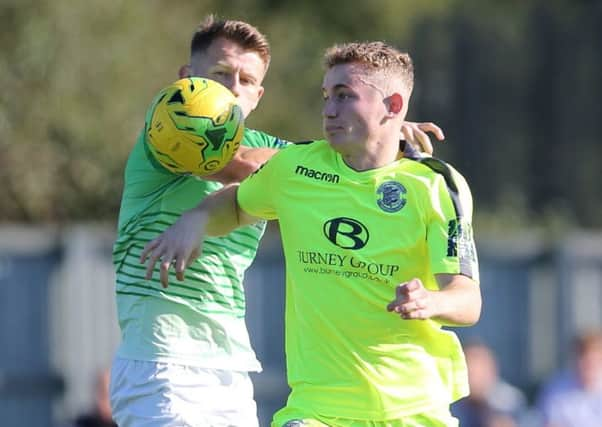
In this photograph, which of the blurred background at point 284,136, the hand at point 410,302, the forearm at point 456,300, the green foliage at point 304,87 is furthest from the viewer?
the green foliage at point 304,87

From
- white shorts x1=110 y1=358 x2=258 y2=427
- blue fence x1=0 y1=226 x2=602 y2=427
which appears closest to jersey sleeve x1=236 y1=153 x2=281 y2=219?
white shorts x1=110 y1=358 x2=258 y2=427

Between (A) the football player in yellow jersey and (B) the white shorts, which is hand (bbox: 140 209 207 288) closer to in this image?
(A) the football player in yellow jersey

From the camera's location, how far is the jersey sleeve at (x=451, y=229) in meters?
5.50

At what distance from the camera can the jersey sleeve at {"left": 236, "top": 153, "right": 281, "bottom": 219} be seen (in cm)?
593

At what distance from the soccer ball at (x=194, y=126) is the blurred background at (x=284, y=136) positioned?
7.60m

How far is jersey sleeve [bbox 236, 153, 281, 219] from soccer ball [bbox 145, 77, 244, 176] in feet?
0.46

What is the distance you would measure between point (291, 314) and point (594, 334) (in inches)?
260

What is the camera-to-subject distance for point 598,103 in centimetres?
2198

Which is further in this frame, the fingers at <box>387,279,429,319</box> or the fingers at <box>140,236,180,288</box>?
the fingers at <box>140,236,180,288</box>

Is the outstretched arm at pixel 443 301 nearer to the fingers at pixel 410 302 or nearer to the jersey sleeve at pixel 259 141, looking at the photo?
the fingers at pixel 410 302

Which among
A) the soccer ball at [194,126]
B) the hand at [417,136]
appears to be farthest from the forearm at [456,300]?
the soccer ball at [194,126]

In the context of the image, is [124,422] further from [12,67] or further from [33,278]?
[12,67]

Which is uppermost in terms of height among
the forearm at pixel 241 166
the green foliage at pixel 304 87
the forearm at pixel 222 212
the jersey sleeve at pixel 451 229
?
the green foliage at pixel 304 87

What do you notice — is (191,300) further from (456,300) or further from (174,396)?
(456,300)
